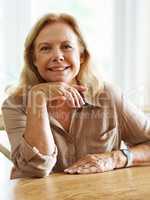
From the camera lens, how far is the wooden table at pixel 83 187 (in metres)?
1.03

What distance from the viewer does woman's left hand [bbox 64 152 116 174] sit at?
1290 millimetres

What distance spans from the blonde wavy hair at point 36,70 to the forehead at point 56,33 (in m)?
0.02

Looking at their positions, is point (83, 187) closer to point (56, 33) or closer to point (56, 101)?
point (56, 101)

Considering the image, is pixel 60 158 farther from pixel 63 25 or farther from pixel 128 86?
pixel 128 86

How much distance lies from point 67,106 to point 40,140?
223mm

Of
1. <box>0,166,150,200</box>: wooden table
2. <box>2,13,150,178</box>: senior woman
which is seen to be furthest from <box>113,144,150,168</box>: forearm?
<box>0,166,150,200</box>: wooden table

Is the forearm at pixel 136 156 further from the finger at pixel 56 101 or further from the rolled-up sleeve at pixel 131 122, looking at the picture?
the finger at pixel 56 101

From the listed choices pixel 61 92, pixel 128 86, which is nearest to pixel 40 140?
pixel 61 92

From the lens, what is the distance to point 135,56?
2689mm

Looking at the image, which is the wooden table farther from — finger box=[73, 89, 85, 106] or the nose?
the nose

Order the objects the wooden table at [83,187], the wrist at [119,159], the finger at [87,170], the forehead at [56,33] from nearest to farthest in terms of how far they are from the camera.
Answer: the wooden table at [83,187] < the finger at [87,170] < the wrist at [119,159] < the forehead at [56,33]

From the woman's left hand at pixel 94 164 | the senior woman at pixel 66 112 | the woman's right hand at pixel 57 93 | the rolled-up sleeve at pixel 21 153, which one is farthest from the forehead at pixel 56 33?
the woman's left hand at pixel 94 164

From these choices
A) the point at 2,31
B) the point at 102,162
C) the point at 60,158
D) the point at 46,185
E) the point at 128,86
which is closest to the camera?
the point at 46,185

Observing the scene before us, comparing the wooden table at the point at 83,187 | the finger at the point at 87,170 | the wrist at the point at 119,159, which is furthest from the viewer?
the wrist at the point at 119,159
